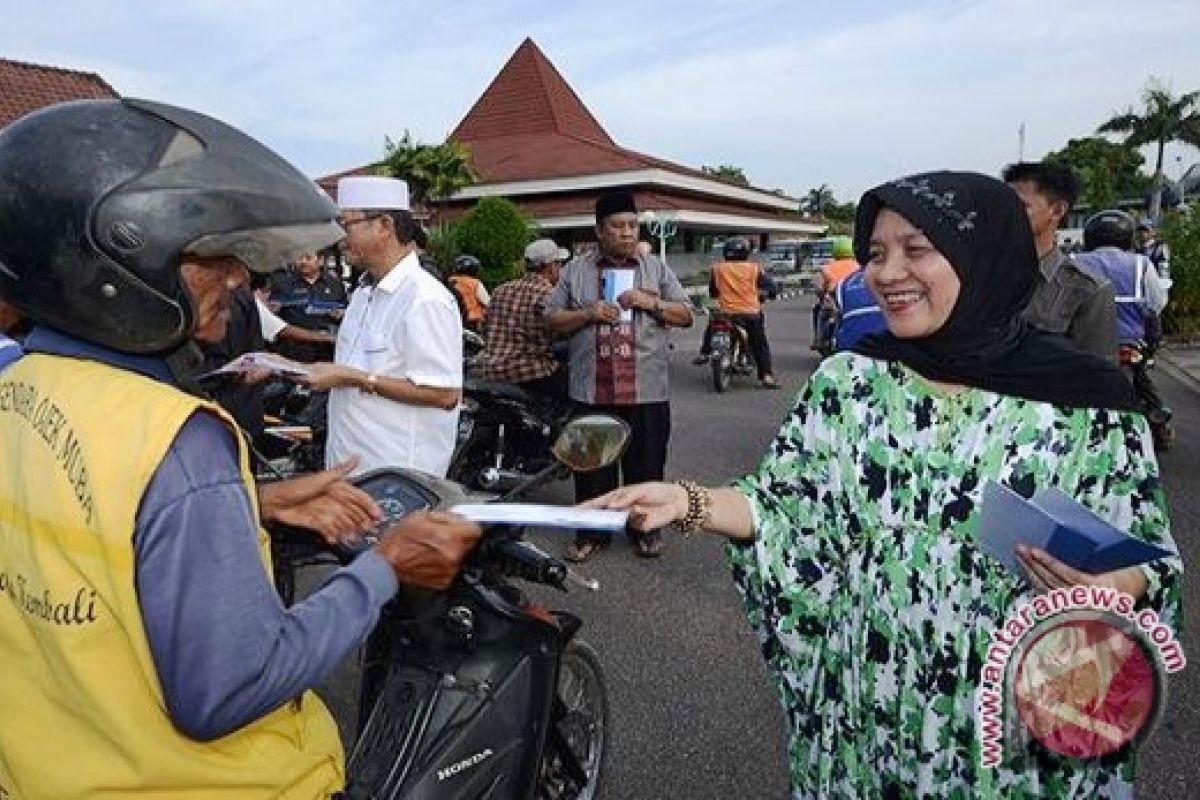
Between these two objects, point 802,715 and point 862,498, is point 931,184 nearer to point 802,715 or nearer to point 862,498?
point 862,498

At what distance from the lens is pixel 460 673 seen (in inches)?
78.5

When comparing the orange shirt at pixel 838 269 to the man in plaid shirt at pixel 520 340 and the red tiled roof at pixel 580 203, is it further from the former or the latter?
the red tiled roof at pixel 580 203

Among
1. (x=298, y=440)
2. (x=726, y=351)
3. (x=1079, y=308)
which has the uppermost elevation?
→ (x=1079, y=308)

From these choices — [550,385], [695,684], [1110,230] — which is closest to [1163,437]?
[1110,230]

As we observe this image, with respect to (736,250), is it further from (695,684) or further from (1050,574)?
(1050,574)

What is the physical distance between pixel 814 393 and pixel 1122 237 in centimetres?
475

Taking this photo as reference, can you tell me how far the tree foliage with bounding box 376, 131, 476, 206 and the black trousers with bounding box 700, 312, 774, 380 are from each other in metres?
14.9

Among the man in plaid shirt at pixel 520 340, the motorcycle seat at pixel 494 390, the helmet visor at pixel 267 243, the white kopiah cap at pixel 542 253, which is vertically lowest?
the motorcycle seat at pixel 494 390

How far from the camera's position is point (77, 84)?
59.9ft

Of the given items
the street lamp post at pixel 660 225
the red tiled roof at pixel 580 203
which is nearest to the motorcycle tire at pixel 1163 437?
the street lamp post at pixel 660 225

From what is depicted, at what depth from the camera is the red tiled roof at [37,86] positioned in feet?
54.3

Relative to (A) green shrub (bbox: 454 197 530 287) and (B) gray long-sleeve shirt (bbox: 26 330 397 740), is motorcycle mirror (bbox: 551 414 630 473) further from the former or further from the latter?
(A) green shrub (bbox: 454 197 530 287)

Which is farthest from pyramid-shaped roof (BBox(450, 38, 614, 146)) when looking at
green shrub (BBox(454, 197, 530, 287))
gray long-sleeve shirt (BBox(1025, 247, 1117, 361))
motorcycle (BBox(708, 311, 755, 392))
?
gray long-sleeve shirt (BBox(1025, 247, 1117, 361))

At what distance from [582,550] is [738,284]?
6.12 m
